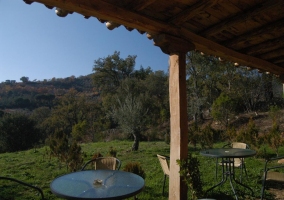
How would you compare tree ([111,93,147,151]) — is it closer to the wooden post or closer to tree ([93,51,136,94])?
the wooden post

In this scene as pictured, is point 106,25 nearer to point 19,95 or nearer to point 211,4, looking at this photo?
point 211,4

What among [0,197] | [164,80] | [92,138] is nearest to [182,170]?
[0,197]

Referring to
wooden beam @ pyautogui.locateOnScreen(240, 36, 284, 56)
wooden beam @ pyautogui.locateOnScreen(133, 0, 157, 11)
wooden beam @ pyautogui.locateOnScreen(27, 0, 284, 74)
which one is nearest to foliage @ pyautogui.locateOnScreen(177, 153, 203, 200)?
wooden beam @ pyautogui.locateOnScreen(27, 0, 284, 74)

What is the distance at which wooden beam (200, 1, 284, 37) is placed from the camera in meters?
2.32

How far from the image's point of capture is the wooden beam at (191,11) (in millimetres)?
2281

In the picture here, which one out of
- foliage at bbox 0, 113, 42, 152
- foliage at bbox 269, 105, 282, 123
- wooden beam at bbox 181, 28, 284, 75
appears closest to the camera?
wooden beam at bbox 181, 28, 284, 75

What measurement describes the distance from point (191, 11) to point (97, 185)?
6.02ft

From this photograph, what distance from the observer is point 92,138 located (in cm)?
1827

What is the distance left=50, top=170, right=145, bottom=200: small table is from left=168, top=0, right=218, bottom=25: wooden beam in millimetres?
1658

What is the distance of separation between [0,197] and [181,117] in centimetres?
352

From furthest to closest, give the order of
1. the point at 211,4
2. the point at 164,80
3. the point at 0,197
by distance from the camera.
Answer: the point at 164,80, the point at 0,197, the point at 211,4

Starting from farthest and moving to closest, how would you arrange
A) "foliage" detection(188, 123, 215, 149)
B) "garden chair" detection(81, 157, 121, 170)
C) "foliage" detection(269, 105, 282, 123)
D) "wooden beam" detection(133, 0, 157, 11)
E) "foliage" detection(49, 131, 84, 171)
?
"foliage" detection(269, 105, 282, 123) → "foliage" detection(188, 123, 215, 149) → "foliage" detection(49, 131, 84, 171) → "garden chair" detection(81, 157, 121, 170) → "wooden beam" detection(133, 0, 157, 11)

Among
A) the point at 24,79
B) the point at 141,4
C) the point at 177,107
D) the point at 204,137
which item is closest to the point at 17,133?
the point at 204,137

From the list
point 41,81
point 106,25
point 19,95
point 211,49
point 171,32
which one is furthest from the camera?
point 41,81
